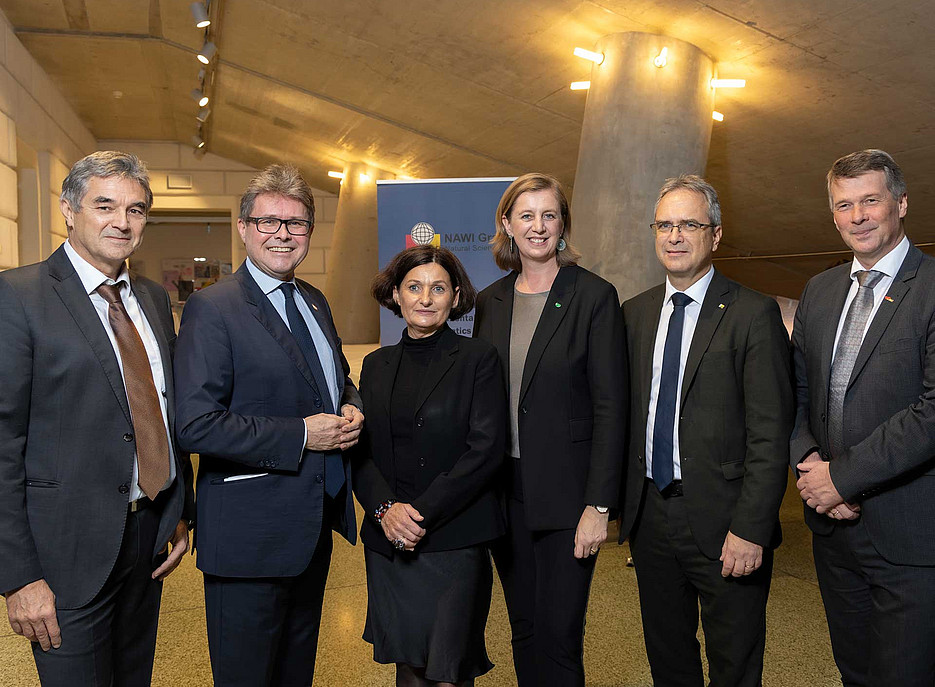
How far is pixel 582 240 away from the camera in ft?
16.7

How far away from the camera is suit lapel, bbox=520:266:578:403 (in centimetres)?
211

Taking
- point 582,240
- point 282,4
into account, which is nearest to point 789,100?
point 582,240

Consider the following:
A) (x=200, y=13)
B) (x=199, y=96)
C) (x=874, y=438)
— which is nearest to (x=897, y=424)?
(x=874, y=438)

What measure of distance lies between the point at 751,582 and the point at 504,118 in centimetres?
715

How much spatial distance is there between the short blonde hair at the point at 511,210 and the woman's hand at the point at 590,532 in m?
0.74

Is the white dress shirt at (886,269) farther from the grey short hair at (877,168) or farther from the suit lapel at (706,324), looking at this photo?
the suit lapel at (706,324)

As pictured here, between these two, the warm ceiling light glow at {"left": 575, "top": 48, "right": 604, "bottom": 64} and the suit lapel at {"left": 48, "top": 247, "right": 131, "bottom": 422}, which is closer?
the suit lapel at {"left": 48, "top": 247, "right": 131, "bottom": 422}

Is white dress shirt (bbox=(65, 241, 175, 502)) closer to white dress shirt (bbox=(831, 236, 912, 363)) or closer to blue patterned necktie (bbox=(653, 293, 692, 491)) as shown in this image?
blue patterned necktie (bbox=(653, 293, 692, 491))

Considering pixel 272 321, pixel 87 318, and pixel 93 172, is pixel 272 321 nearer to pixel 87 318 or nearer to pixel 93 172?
pixel 87 318

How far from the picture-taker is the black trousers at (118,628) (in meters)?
1.67

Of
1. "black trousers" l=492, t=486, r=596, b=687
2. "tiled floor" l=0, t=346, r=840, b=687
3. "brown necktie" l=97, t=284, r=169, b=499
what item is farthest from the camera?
"tiled floor" l=0, t=346, r=840, b=687

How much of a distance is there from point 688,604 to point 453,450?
33.2 inches

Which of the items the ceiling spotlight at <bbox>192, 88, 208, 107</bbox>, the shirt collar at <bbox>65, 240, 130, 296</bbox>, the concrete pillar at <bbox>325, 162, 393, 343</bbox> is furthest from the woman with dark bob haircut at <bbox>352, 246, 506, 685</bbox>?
the concrete pillar at <bbox>325, 162, 393, 343</bbox>

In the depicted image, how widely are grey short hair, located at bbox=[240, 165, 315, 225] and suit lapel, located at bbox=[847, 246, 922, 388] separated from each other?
1.53m
